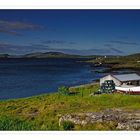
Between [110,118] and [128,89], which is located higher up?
[128,89]

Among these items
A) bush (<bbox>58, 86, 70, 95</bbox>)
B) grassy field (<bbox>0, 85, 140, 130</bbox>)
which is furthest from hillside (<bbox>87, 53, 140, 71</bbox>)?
→ bush (<bbox>58, 86, 70, 95</bbox>)

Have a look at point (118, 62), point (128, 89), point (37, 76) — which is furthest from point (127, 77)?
point (37, 76)

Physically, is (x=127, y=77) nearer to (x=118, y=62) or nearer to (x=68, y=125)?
(x=118, y=62)

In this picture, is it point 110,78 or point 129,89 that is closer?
point 110,78

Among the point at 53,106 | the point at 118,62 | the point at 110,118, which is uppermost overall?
the point at 118,62

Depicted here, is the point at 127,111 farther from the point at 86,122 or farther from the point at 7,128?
the point at 7,128

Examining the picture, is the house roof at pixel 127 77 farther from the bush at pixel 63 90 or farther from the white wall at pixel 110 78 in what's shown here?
the bush at pixel 63 90
